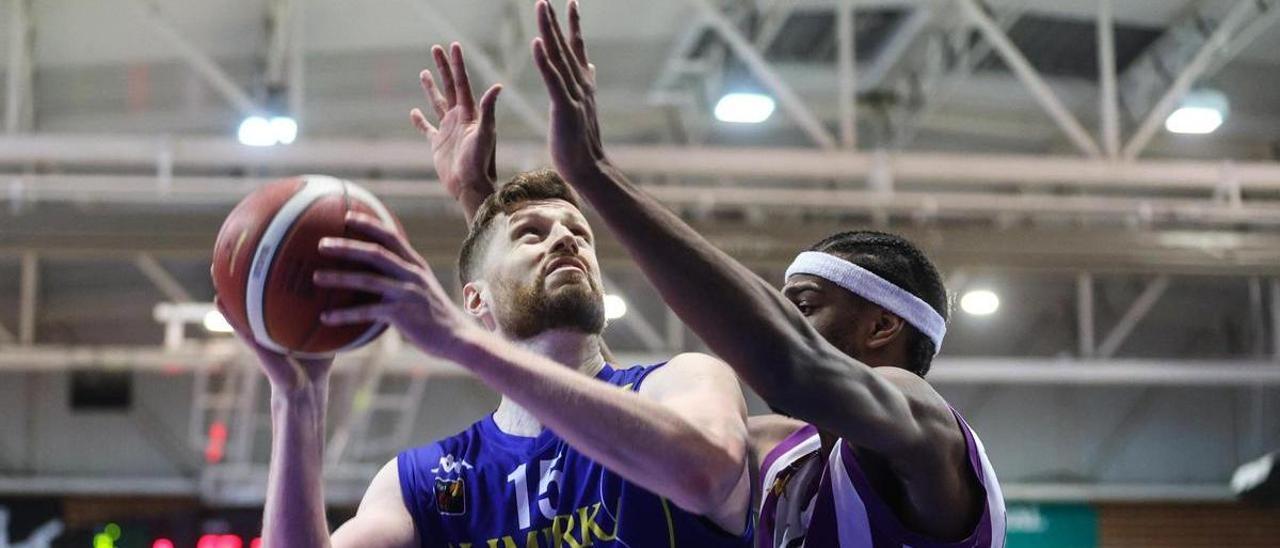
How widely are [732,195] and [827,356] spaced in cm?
1020

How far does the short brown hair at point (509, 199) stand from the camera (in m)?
4.42

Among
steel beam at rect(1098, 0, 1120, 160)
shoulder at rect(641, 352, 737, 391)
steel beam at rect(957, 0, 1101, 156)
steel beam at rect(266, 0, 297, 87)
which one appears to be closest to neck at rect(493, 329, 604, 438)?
shoulder at rect(641, 352, 737, 391)

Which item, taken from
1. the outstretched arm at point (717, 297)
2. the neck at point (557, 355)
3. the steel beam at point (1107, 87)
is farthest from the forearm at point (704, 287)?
the steel beam at point (1107, 87)

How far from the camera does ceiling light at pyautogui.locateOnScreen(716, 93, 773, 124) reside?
1209cm

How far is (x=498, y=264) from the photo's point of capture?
171 inches

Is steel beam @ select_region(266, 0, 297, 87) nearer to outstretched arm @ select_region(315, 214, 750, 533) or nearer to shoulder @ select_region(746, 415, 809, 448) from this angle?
shoulder @ select_region(746, 415, 809, 448)

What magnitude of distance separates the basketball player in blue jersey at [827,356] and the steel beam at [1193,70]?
842cm

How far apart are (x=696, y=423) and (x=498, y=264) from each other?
42.2 inches

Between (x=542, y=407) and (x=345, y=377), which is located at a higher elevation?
(x=345, y=377)

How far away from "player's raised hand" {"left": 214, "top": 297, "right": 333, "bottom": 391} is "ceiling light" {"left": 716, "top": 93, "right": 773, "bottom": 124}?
341 inches

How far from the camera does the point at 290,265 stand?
314 centimetres

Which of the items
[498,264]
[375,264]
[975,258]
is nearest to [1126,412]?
[975,258]

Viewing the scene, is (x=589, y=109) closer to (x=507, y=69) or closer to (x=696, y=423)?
(x=696, y=423)

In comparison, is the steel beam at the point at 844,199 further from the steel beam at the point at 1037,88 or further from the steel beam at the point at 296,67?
the steel beam at the point at 1037,88
